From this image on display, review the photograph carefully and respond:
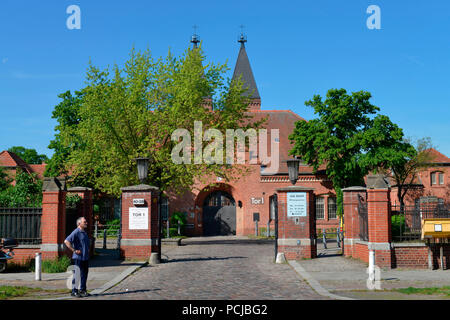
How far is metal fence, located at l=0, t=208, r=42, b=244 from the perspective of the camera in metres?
14.8

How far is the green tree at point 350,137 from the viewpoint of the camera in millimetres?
34062

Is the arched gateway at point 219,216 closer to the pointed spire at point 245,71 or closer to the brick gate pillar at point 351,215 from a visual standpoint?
the pointed spire at point 245,71

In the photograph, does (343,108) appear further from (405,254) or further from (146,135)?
(405,254)

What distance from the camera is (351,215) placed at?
17.5 metres

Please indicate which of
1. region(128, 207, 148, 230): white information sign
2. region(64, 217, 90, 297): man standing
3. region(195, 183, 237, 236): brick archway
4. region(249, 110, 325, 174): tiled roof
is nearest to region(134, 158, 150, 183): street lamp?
region(128, 207, 148, 230): white information sign

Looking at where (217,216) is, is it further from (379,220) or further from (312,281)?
(312,281)

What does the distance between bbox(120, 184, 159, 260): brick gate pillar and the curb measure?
5.06 m

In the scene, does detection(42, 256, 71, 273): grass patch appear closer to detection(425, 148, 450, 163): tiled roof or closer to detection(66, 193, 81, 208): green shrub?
detection(66, 193, 81, 208): green shrub

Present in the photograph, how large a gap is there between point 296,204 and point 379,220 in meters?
3.62

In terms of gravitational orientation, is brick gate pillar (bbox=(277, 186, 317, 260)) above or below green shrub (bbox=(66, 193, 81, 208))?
below

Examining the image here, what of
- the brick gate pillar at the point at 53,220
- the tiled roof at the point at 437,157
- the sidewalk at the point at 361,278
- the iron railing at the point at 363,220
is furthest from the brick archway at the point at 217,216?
the brick gate pillar at the point at 53,220

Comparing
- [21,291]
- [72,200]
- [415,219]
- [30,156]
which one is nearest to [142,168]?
[72,200]

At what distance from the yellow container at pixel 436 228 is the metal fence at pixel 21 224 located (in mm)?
11814
